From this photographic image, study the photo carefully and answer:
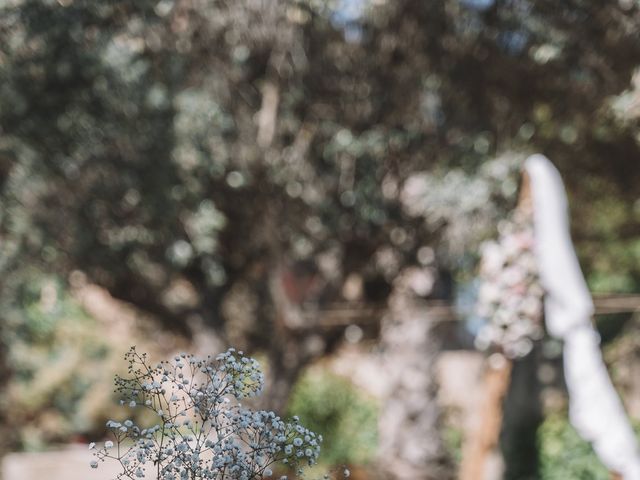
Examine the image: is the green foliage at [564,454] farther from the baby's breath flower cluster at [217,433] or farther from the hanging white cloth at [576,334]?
the baby's breath flower cluster at [217,433]

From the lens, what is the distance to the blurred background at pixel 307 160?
8.66 m

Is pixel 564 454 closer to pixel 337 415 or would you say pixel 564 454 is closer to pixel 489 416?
pixel 337 415

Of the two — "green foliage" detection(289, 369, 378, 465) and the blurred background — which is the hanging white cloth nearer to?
the blurred background

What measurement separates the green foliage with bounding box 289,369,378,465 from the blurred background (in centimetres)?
348

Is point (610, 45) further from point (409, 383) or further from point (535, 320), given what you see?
point (409, 383)

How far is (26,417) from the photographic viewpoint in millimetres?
17047

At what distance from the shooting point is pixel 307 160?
34.9ft

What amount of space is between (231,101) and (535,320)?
14.8 ft

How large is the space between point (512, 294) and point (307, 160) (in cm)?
355

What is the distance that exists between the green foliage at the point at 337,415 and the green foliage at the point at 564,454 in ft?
11.9

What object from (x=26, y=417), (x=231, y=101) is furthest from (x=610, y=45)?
(x=26, y=417)

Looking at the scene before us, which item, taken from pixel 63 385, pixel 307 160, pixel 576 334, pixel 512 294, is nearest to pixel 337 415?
pixel 63 385

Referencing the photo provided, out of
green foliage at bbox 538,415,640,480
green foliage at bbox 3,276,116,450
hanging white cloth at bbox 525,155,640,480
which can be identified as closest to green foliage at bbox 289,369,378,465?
green foliage at bbox 538,415,640,480

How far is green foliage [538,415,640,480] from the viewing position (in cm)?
1286
